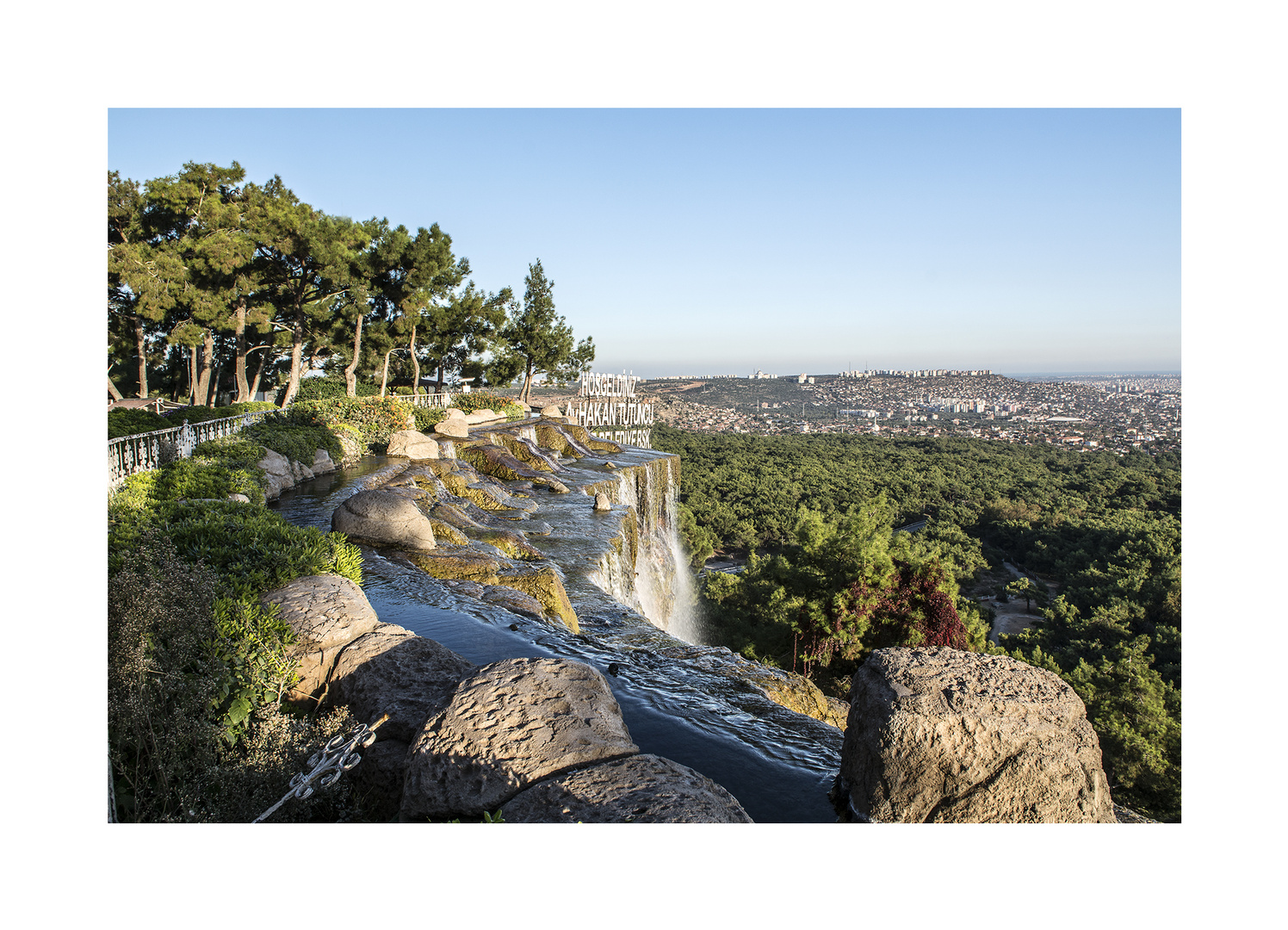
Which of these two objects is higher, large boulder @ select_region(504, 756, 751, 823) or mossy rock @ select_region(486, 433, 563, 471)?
mossy rock @ select_region(486, 433, 563, 471)

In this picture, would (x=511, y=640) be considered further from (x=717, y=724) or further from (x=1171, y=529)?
(x=1171, y=529)

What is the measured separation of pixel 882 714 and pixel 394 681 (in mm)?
2894

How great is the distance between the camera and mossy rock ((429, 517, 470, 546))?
375 inches

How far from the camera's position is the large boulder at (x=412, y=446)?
55.9ft

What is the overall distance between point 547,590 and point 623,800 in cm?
518

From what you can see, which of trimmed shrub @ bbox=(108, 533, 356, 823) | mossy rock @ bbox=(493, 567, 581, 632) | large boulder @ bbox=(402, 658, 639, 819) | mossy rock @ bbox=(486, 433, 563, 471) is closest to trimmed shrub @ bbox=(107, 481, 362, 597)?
trimmed shrub @ bbox=(108, 533, 356, 823)

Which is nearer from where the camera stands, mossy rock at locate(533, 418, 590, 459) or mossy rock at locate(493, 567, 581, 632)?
mossy rock at locate(493, 567, 581, 632)

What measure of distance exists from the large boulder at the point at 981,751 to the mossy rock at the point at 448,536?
7206mm

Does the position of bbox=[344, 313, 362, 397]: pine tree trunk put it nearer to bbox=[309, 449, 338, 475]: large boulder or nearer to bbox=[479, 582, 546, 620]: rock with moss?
bbox=[309, 449, 338, 475]: large boulder

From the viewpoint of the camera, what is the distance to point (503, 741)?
3.22 metres

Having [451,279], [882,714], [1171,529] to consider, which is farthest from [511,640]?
[1171,529]

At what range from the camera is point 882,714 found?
11.0ft

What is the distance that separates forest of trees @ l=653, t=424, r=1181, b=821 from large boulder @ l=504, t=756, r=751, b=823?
503 centimetres

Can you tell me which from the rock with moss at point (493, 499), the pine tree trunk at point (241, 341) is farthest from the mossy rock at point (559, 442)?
the pine tree trunk at point (241, 341)
